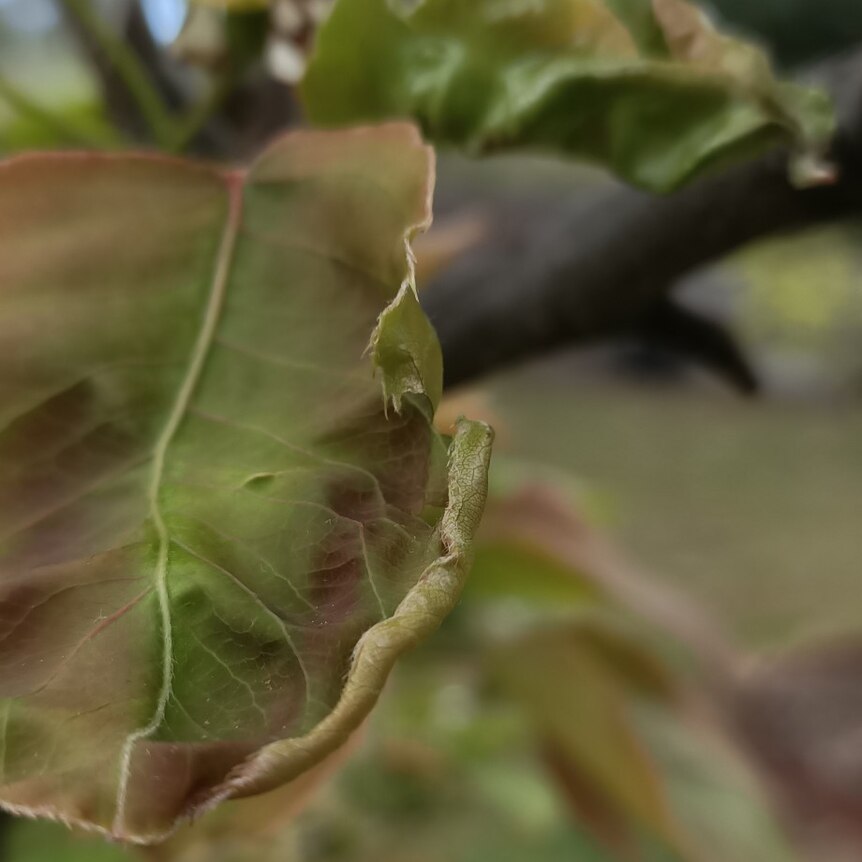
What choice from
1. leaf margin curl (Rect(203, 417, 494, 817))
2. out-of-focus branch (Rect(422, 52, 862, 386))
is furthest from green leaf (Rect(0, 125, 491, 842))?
out-of-focus branch (Rect(422, 52, 862, 386))

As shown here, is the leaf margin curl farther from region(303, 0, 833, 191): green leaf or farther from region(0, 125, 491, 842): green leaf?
region(303, 0, 833, 191): green leaf

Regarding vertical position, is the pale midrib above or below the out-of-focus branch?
above

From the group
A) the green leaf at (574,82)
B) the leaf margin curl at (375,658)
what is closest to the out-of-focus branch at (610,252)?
the green leaf at (574,82)

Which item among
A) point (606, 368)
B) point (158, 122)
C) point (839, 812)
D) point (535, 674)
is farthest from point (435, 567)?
point (606, 368)

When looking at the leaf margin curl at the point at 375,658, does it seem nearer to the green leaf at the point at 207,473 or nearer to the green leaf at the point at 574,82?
the green leaf at the point at 207,473

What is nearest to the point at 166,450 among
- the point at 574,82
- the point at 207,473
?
the point at 207,473
